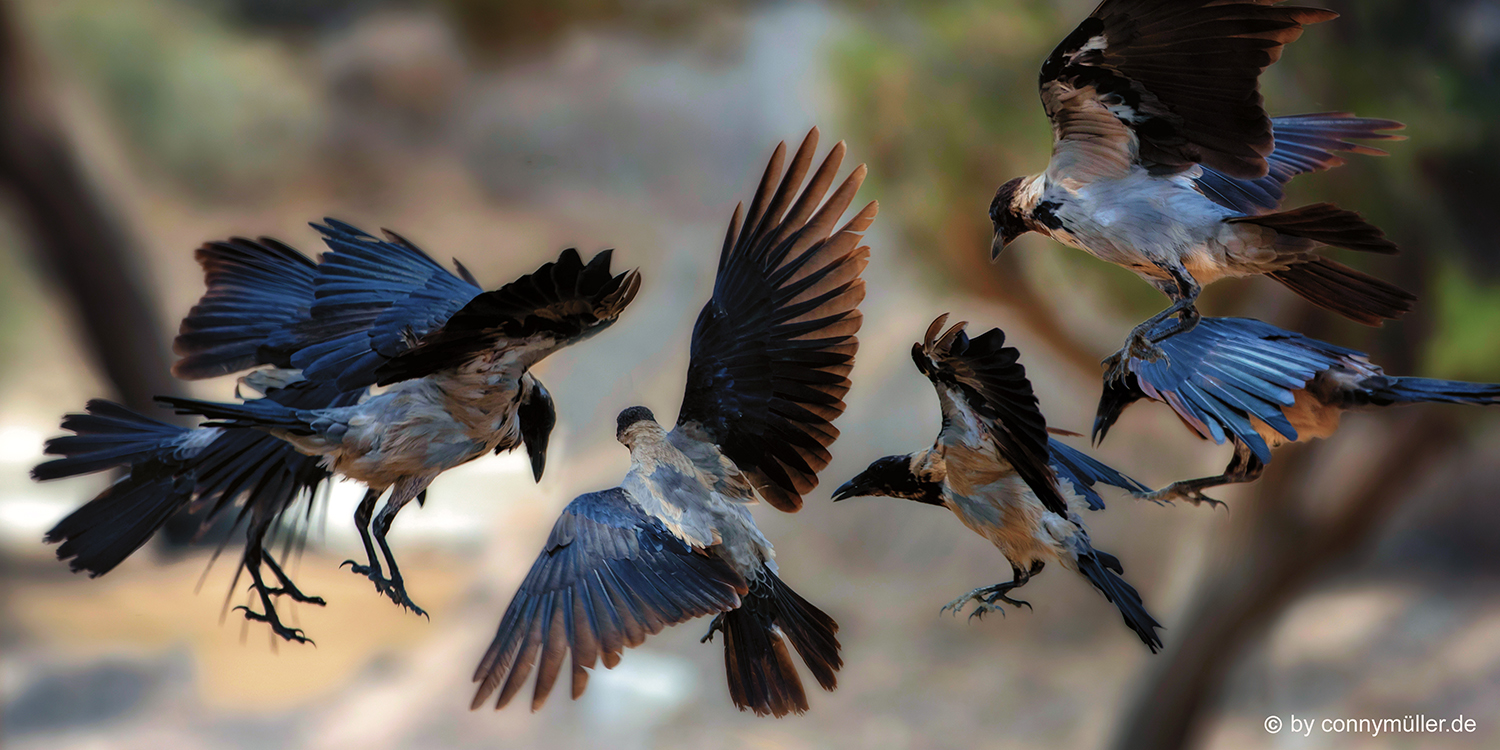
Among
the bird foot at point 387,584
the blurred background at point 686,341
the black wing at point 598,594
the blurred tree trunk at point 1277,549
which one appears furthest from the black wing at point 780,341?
the blurred tree trunk at point 1277,549

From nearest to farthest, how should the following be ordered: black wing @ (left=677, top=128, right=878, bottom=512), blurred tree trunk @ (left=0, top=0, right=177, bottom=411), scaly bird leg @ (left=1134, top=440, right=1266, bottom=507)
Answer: scaly bird leg @ (left=1134, top=440, right=1266, bottom=507)
black wing @ (left=677, top=128, right=878, bottom=512)
blurred tree trunk @ (left=0, top=0, right=177, bottom=411)

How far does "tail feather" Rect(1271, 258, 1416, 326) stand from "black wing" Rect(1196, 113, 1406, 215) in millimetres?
110

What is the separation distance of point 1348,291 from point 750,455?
0.57 m

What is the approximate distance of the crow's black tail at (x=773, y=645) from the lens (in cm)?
101

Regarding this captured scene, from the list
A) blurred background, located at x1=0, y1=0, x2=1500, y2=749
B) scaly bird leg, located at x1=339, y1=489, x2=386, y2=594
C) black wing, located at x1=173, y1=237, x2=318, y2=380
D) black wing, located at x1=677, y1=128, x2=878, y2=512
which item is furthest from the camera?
blurred background, located at x1=0, y1=0, x2=1500, y2=749

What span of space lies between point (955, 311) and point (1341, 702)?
1.98 meters

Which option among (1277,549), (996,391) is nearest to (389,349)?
(996,391)

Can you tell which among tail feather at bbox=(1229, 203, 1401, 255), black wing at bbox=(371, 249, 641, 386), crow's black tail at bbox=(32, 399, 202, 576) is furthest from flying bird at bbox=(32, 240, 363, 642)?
tail feather at bbox=(1229, 203, 1401, 255)

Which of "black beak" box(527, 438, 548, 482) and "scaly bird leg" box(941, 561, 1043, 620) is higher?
"black beak" box(527, 438, 548, 482)

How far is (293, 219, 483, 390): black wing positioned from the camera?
3.49ft

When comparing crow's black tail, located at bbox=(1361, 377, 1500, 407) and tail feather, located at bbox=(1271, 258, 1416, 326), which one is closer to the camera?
crow's black tail, located at bbox=(1361, 377, 1500, 407)

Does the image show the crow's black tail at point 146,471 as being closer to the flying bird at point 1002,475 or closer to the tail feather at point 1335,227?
the flying bird at point 1002,475

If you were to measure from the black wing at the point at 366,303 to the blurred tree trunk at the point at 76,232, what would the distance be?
8.11ft

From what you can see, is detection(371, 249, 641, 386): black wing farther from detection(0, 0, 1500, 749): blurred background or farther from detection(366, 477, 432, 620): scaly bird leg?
detection(0, 0, 1500, 749): blurred background
